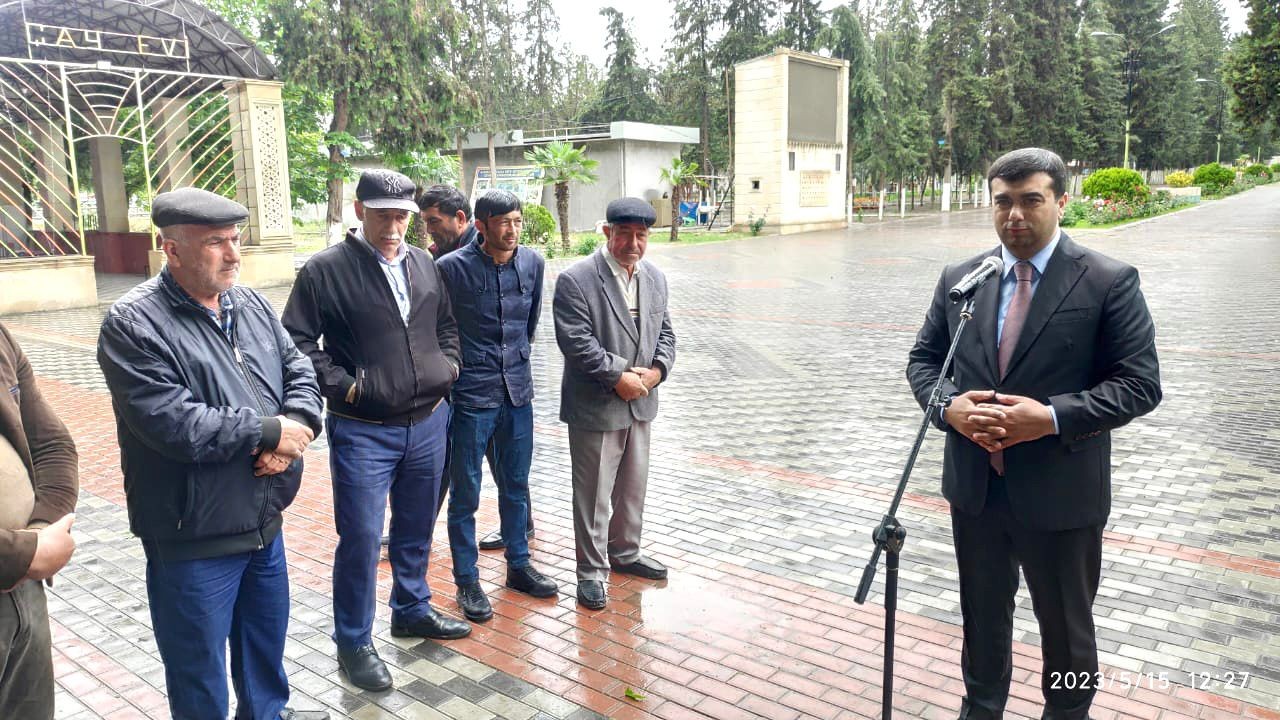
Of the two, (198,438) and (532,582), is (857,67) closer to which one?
(532,582)

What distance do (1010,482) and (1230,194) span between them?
6441 cm

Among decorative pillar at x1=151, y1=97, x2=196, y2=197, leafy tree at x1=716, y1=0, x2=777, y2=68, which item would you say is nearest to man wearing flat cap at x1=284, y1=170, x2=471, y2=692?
decorative pillar at x1=151, y1=97, x2=196, y2=197

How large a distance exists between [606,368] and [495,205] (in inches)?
35.9

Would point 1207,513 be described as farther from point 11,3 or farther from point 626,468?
point 11,3

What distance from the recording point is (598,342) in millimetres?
4254

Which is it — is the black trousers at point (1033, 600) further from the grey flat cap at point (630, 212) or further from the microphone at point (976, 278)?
the grey flat cap at point (630, 212)


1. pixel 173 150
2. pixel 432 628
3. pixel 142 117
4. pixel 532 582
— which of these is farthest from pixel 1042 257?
pixel 173 150

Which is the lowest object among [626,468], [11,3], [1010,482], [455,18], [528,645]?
[528,645]

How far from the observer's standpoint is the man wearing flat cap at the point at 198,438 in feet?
8.54

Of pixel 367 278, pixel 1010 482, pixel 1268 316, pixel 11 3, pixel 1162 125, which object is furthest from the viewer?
pixel 1162 125

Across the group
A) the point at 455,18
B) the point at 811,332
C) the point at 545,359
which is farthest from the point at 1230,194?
the point at 545,359

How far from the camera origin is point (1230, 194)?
5572 cm

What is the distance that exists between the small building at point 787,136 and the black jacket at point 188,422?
3176cm

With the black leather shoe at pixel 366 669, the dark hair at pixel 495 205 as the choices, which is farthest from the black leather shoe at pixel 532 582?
the dark hair at pixel 495 205
